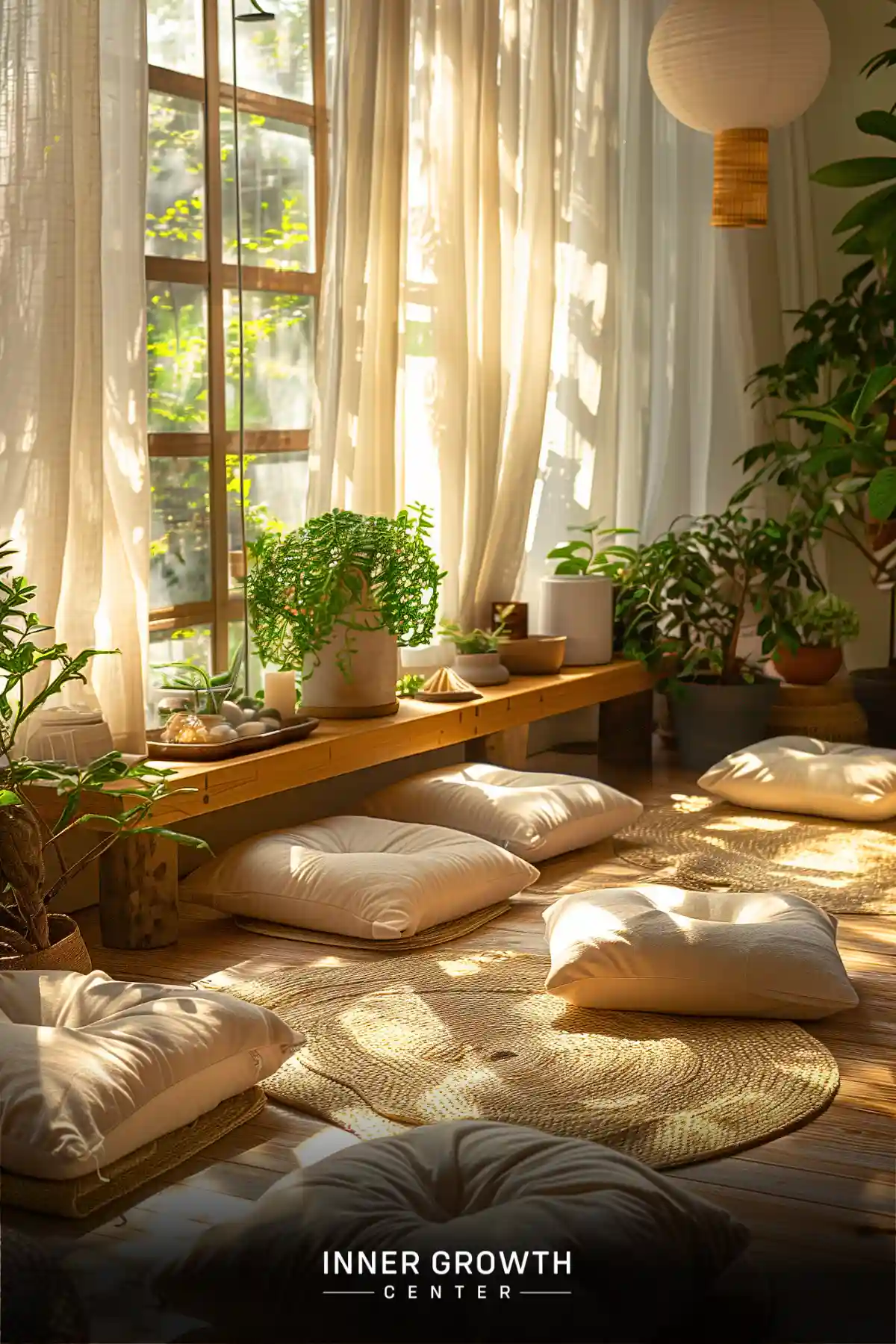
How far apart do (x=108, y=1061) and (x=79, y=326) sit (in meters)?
1.53

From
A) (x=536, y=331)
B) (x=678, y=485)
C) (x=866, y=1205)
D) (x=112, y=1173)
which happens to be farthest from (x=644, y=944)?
(x=678, y=485)

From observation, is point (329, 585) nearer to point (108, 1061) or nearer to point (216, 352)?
A: point (216, 352)

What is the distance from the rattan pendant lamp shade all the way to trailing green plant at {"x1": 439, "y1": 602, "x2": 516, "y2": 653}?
48.2 inches

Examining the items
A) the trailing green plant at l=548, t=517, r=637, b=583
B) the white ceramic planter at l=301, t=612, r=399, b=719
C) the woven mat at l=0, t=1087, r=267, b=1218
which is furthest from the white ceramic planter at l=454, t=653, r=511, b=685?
the woven mat at l=0, t=1087, r=267, b=1218

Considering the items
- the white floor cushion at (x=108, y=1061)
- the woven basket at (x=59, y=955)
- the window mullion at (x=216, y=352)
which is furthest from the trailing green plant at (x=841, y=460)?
the white floor cushion at (x=108, y=1061)

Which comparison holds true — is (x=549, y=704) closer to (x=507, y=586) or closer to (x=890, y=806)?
(x=507, y=586)

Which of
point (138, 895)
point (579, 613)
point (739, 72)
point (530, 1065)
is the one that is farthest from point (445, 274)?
point (530, 1065)

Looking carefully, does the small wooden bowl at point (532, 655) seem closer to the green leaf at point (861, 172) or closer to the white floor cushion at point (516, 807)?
the white floor cushion at point (516, 807)

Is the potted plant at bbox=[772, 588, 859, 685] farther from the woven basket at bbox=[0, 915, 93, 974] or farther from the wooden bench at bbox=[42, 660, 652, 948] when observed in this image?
the woven basket at bbox=[0, 915, 93, 974]

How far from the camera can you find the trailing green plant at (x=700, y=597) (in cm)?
469

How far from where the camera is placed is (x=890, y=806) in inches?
157

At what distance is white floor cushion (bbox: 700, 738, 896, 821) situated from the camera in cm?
397

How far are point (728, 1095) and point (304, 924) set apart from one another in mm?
1056

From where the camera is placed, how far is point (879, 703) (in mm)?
4805
